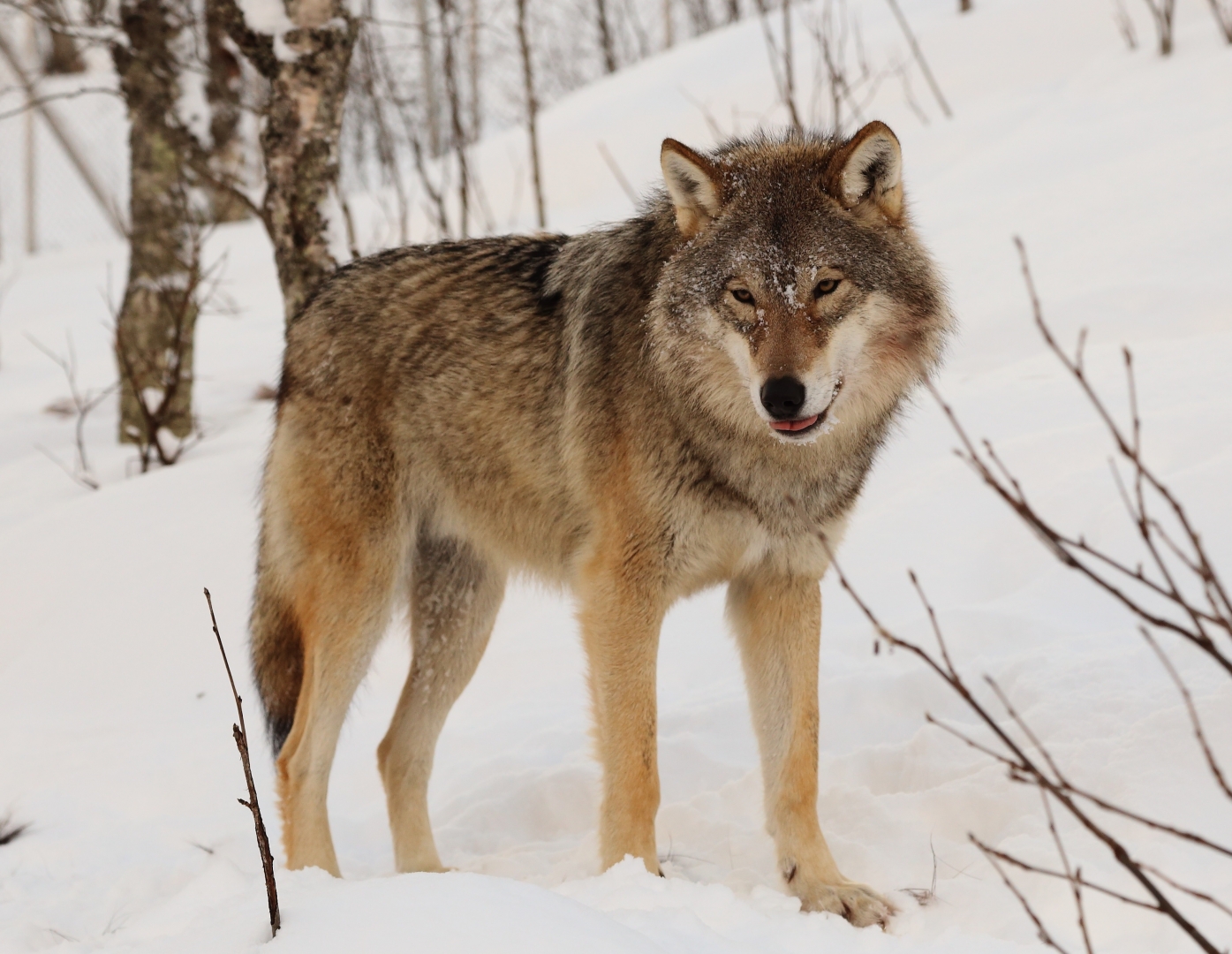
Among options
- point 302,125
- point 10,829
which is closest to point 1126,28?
point 302,125

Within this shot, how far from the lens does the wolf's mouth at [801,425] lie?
269cm

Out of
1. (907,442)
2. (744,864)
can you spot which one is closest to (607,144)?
(907,442)

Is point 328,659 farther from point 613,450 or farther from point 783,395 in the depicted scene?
point 783,395

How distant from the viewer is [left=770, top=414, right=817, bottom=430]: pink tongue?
106 inches

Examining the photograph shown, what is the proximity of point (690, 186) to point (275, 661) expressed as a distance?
2.06m

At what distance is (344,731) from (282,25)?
2.96 meters

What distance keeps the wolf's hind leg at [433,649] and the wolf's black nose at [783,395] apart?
1.44m

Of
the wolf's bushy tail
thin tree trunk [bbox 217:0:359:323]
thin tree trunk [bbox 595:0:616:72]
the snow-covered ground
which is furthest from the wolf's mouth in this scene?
thin tree trunk [bbox 595:0:616:72]

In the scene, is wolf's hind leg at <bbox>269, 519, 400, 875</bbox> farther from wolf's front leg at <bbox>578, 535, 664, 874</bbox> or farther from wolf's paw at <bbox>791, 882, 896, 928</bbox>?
wolf's paw at <bbox>791, 882, 896, 928</bbox>

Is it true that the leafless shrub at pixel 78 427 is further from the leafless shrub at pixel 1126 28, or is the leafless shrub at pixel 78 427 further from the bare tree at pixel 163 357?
the leafless shrub at pixel 1126 28

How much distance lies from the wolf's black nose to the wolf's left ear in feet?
2.04

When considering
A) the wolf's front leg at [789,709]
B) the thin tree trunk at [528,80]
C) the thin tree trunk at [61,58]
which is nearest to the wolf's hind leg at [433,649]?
the wolf's front leg at [789,709]

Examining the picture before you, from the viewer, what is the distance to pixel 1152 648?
→ 3674 millimetres

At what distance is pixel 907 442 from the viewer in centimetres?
571
